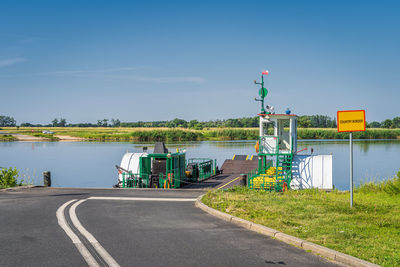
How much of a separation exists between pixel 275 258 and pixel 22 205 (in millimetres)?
9537

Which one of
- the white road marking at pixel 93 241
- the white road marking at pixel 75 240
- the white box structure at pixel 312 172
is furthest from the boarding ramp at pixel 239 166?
the white road marking at pixel 93 241

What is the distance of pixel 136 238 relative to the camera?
816cm

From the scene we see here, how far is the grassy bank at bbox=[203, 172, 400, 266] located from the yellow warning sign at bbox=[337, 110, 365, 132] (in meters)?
2.50

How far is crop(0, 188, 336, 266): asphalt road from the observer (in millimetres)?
6648

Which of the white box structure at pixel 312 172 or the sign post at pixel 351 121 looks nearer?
the sign post at pixel 351 121

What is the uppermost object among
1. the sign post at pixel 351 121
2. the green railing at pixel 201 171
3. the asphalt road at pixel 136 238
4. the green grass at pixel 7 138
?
the sign post at pixel 351 121

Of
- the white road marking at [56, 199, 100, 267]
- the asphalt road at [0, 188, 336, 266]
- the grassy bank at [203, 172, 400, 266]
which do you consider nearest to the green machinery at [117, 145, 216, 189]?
the grassy bank at [203, 172, 400, 266]

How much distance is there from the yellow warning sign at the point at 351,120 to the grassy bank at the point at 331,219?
2.50m

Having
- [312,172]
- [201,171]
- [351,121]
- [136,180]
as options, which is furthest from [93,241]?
[201,171]

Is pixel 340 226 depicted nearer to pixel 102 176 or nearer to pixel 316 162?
pixel 316 162

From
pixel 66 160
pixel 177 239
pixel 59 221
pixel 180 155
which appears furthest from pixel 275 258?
pixel 66 160

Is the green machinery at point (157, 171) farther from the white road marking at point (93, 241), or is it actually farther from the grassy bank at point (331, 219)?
the white road marking at point (93, 241)

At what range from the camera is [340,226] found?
8.93 m

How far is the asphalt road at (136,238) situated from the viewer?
6648mm
